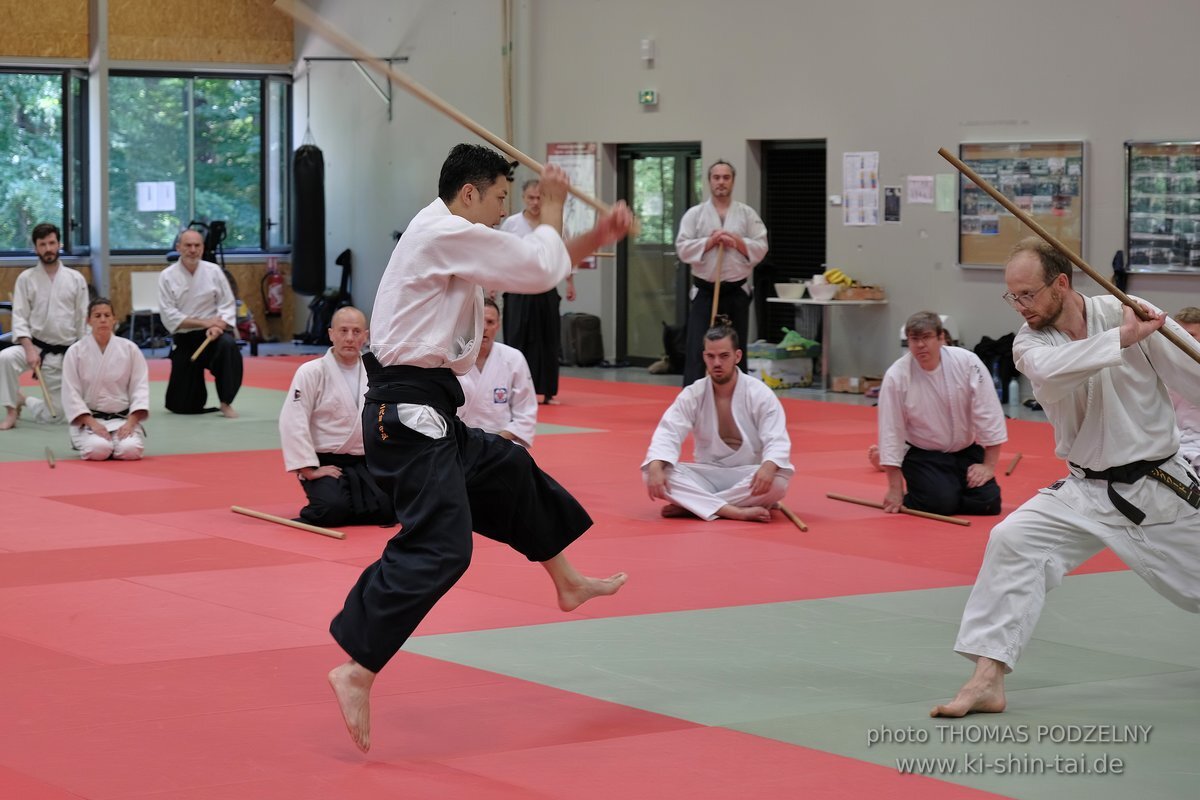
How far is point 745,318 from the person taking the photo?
468 inches

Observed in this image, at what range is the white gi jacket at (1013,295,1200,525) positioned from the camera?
441 cm

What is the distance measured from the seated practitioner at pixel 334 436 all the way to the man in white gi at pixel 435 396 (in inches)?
119

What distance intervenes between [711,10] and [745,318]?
4.33m

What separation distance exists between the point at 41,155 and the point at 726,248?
10.2m

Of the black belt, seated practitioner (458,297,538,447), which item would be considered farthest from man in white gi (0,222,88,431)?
the black belt

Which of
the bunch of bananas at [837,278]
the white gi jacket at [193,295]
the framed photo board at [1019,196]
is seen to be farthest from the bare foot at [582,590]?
the bunch of bananas at [837,278]

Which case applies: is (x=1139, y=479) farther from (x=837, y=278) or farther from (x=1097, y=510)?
(x=837, y=278)

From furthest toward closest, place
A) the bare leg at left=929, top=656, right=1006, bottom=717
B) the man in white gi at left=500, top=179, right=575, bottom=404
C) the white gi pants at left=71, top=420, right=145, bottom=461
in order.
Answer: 1. the man in white gi at left=500, top=179, right=575, bottom=404
2. the white gi pants at left=71, top=420, right=145, bottom=461
3. the bare leg at left=929, top=656, right=1006, bottom=717

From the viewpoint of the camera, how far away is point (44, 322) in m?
11.7

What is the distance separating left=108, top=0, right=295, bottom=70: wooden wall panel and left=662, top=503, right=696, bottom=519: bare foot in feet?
40.2

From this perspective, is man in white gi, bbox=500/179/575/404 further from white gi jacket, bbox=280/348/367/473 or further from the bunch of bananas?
white gi jacket, bbox=280/348/367/473

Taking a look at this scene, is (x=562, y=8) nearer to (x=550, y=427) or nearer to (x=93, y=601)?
(x=550, y=427)

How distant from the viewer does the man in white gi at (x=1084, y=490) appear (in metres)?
4.35

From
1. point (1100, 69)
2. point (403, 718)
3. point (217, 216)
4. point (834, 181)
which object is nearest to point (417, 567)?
point (403, 718)
